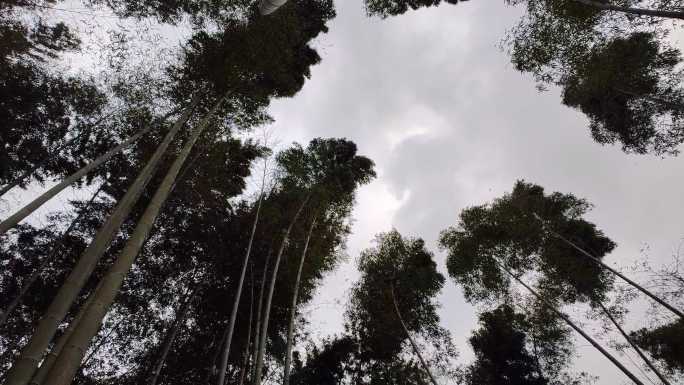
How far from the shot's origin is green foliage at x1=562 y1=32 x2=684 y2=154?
7.44 meters

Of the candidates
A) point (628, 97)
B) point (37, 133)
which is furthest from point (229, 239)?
point (628, 97)

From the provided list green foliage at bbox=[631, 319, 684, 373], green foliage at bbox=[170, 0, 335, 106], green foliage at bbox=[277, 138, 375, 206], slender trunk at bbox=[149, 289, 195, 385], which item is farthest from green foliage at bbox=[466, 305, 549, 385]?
green foliage at bbox=[170, 0, 335, 106]

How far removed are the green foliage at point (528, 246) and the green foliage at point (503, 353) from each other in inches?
31.5

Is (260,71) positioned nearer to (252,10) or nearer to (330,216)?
(252,10)

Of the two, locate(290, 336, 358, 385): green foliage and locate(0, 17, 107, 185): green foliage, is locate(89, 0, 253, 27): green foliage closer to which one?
locate(0, 17, 107, 185): green foliage

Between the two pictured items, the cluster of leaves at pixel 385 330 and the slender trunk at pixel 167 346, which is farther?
the cluster of leaves at pixel 385 330

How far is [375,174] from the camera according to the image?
416 inches

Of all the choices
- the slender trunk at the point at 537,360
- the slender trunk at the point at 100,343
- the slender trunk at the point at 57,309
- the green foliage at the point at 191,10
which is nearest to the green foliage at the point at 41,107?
the green foliage at the point at 191,10

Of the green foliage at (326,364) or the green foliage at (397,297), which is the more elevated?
the green foliage at (397,297)

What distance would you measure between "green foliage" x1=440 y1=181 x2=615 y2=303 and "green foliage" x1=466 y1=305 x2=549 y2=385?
800 millimetres

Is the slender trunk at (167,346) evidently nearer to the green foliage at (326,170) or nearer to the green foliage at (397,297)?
the green foliage at (326,170)

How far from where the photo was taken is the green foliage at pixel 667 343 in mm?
8984

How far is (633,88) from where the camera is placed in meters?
7.98

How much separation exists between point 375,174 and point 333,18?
5208 mm
